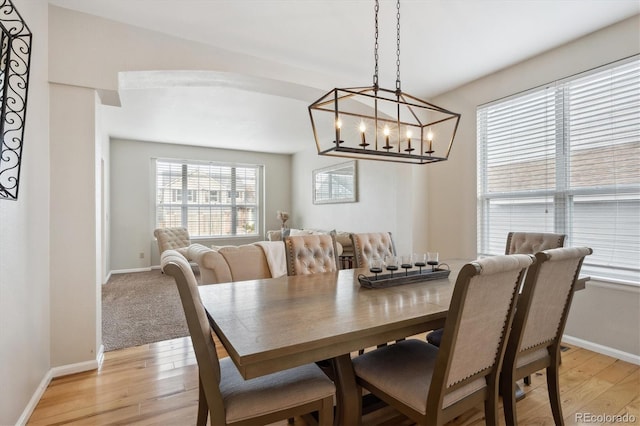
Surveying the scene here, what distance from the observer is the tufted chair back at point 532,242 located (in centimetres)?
248

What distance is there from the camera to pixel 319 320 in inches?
53.0

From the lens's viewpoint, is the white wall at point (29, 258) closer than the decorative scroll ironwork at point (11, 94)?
No

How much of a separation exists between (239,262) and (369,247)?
4.17 feet

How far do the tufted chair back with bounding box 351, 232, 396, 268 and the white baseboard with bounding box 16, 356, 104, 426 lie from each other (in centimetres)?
220

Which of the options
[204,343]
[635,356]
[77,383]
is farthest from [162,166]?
[635,356]

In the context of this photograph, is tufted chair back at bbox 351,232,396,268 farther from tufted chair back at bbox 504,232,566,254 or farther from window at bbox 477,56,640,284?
window at bbox 477,56,640,284

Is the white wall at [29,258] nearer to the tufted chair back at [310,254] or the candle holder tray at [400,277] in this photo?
the tufted chair back at [310,254]

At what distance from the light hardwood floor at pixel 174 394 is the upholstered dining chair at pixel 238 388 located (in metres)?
0.57

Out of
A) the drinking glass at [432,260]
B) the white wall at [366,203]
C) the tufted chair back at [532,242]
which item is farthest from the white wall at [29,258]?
the white wall at [366,203]

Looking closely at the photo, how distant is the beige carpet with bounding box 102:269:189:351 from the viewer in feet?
10.2

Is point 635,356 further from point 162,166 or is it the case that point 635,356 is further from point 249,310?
point 162,166

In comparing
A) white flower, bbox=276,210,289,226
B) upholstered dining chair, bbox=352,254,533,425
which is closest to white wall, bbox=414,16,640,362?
upholstered dining chair, bbox=352,254,533,425

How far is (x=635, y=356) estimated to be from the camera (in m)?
2.51

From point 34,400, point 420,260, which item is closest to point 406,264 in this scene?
point 420,260
